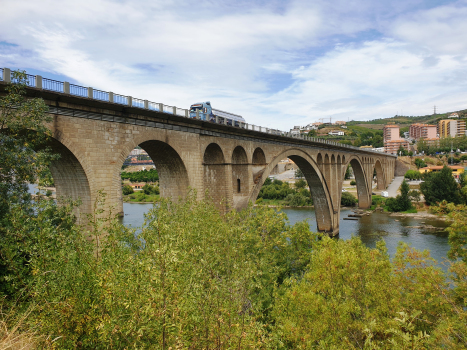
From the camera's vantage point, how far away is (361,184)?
5888cm

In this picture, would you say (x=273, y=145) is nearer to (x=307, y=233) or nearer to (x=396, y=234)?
(x=307, y=233)

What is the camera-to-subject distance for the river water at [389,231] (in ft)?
111

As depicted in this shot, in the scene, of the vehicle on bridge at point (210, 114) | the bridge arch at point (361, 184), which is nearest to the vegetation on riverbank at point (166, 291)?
the vehicle on bridge at point (210, 114)

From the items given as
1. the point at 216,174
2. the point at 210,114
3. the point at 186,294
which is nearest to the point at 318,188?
the point at 216,174

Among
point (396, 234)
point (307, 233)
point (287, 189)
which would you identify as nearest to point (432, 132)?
point (287, 189)

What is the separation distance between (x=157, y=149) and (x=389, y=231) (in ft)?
115

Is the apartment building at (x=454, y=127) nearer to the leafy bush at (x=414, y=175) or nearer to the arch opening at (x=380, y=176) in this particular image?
the leafy bush at (x=414, y=175)

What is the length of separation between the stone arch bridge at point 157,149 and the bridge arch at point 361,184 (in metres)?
27.1

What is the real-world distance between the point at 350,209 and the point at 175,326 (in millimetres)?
59570

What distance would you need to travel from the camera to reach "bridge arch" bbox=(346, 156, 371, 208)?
2232 inches

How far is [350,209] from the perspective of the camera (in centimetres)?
5981

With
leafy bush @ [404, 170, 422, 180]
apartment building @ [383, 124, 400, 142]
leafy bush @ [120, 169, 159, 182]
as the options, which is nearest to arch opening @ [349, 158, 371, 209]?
leafy bush @ [404, 170, 422, 180]

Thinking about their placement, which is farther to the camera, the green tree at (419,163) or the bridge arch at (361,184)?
the green tree at (419,163)

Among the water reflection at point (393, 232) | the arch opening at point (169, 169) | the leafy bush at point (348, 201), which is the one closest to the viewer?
the arch opening at point (169, 169)
